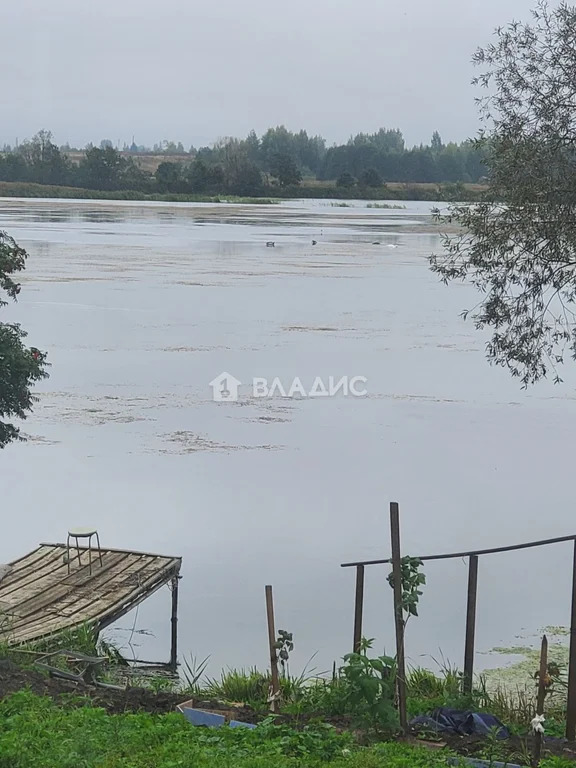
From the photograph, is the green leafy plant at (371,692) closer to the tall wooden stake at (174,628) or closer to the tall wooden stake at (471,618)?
the tall wooden stake at (471,618)

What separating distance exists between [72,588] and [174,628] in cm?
79

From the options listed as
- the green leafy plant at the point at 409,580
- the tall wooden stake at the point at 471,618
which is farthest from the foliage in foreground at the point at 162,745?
the tall wooden stake at the point at 471,618

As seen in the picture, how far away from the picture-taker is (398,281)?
29641 mm

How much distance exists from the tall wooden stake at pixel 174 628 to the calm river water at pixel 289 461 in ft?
0.28

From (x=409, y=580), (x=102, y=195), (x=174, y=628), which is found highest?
(x=102, y=195)

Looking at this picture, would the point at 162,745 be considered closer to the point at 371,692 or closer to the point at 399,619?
the point at 371,692

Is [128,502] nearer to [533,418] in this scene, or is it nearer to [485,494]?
[485,494]

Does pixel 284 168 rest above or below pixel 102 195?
above

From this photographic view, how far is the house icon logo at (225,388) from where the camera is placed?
15926 millimetres

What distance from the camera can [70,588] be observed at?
8.41 meters

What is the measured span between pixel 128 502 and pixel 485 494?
3.48 m

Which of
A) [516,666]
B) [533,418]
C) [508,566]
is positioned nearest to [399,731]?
[516,666]

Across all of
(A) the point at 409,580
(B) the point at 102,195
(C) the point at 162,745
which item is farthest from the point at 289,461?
(B) the point at 102,195

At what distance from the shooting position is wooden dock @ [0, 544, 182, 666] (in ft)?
25.2
